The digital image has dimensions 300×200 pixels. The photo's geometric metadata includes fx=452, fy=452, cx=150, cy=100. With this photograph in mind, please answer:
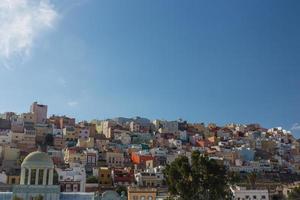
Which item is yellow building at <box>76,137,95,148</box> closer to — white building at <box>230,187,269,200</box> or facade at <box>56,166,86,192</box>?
facade at <box>56,166,86,192</box>

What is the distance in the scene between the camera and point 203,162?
143 feet

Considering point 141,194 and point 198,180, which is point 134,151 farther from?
point 198,180

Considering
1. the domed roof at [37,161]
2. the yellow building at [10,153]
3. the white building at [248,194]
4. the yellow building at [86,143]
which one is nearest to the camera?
the domed roof at [37,161]

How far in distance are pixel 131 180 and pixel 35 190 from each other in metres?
30.8

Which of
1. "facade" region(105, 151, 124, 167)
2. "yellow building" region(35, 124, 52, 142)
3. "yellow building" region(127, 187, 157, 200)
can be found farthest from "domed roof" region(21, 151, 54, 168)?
"yellow building" region(35, 124, 52, 142)

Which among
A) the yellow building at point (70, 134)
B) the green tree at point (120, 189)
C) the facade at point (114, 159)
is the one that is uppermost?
the yellow building at point (70, 134)

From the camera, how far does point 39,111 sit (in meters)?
110

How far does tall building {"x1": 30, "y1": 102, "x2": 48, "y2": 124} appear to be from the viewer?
10775 cm

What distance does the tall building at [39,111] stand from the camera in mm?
107750

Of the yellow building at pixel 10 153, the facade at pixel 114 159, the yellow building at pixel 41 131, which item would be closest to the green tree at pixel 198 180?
the facade at pixel 114 159

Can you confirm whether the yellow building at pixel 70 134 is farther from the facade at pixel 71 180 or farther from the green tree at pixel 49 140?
the facade at pixel 71 180

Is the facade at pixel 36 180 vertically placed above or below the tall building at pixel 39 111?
below

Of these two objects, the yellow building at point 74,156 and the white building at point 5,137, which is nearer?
the yellow building at point 74,156

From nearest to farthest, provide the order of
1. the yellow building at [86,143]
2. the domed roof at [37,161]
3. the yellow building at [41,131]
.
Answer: the domed roof at [37,161], the yellow building at [86,143], the yellow building at [41,131]
